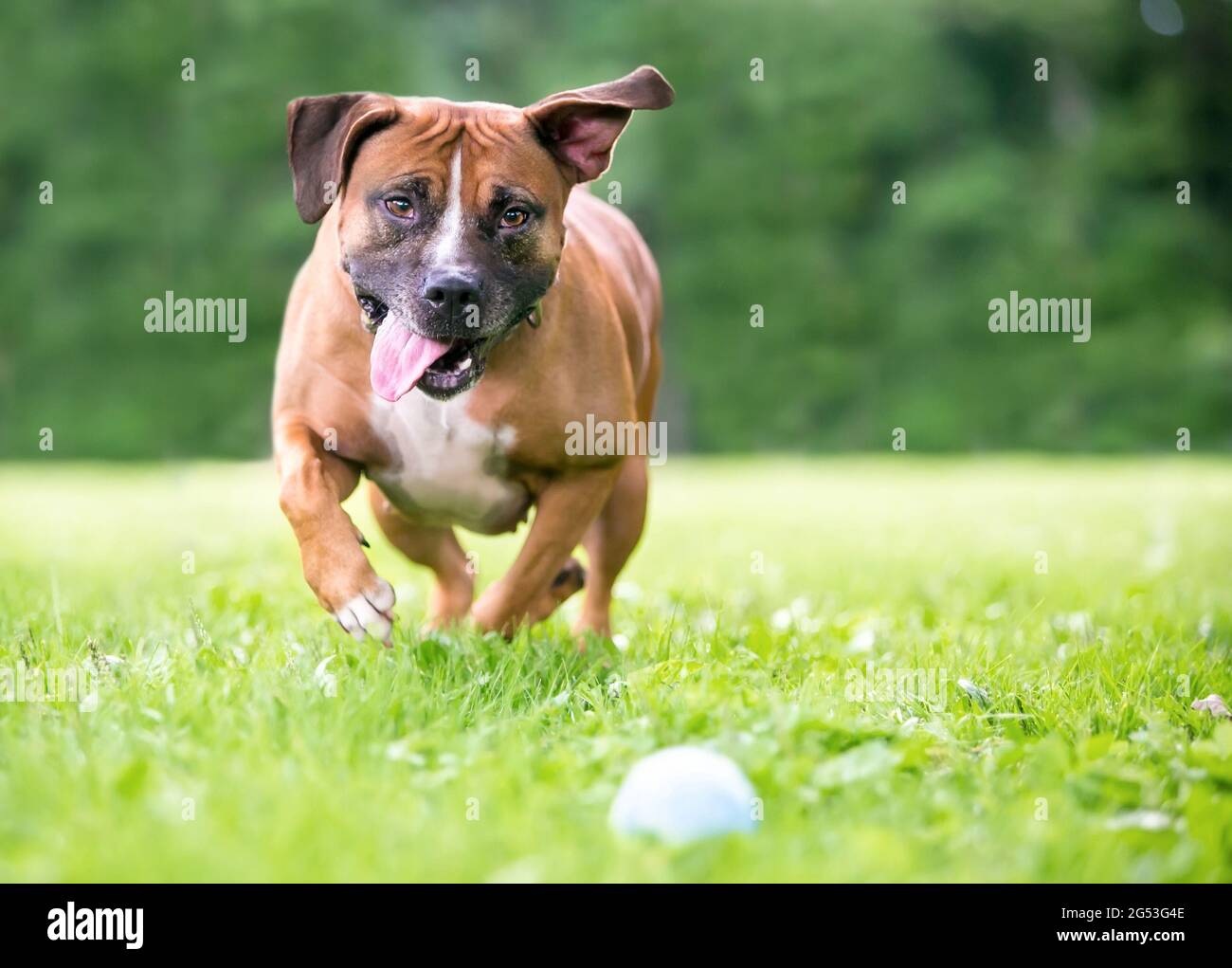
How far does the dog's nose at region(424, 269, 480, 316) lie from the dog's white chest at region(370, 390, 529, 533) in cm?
34

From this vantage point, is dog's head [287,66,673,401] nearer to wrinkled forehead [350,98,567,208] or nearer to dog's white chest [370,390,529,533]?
wrinkled forehead [350,98,567,208]

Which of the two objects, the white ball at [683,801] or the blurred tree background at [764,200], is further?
the blurred tree background at [764,200]

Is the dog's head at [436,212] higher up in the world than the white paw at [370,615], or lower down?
higher up

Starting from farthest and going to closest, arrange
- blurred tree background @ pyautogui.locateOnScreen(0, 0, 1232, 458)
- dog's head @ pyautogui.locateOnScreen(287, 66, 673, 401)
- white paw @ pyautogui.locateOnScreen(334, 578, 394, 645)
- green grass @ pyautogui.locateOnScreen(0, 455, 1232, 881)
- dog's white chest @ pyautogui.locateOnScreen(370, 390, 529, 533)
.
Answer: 1. blurred tree background @ pyautogui.locateOnScreen(0, 0, 1232, 458)
2. dog's white chest @ pyautogui.locateOnScreen(370, 390, 529, 533)
3. dog's head @ pyautogui.locateOnScreen(287, 66, 673, 401)
4. white paw @ pyautogui.locateOnScreen(334, 578, 394, 645)
5. green grass @ pyautogui.locateOnScreen(0, 455, 1232, 881)

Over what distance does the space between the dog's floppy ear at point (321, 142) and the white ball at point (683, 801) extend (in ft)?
6.65

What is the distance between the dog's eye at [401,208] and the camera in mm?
3773

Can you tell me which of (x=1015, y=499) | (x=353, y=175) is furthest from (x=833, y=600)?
(x=1015, y=499)

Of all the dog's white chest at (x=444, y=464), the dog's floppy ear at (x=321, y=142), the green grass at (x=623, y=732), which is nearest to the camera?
the green grass at (x=623, y=732)

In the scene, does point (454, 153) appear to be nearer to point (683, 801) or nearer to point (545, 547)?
point (545, 547)

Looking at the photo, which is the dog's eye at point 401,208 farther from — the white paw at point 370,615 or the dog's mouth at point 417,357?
the white paw at point 370,615

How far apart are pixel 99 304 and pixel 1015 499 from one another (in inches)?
527

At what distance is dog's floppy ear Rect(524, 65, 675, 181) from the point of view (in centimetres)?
392

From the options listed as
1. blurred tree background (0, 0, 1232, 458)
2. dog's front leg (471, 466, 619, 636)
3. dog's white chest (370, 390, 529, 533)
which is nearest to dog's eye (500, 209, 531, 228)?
dog's white chest (370, 390, 529, 533)

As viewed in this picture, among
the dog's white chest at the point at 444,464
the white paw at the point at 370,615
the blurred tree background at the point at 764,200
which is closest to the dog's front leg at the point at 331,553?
the white paw at the point at 370,615
